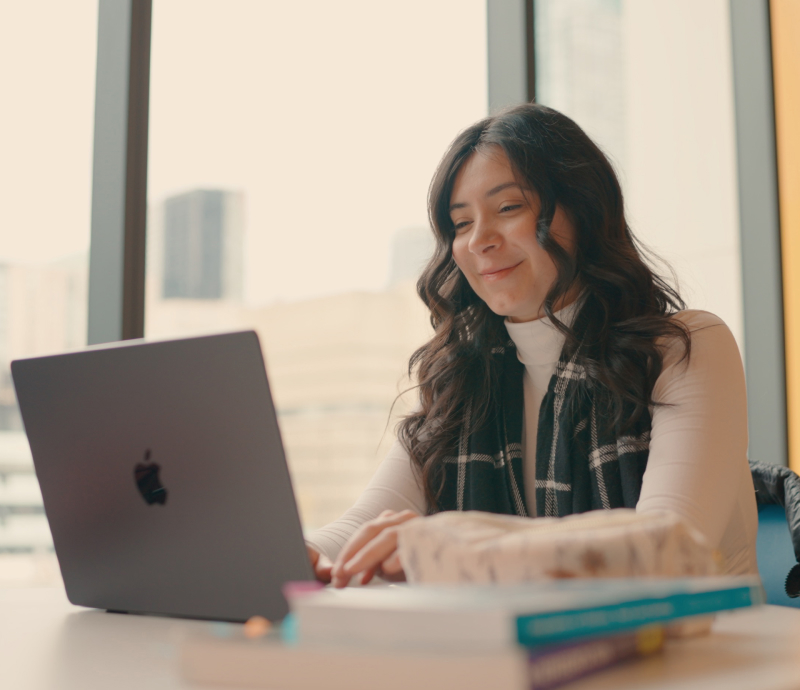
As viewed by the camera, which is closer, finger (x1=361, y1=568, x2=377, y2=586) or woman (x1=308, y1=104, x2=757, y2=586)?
finger (x1=361, y1=568, x2=377, y2=586)

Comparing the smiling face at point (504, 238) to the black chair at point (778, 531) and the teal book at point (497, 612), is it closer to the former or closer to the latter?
the black chair at point (778, 531)

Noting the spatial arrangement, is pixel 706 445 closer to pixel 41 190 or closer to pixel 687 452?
pixel 687 452

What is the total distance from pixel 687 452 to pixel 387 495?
1.83ft

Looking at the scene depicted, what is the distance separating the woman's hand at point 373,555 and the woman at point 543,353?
34 cm

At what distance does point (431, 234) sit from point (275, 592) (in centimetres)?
109

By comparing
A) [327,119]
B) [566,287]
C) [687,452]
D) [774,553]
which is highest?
[327,119]

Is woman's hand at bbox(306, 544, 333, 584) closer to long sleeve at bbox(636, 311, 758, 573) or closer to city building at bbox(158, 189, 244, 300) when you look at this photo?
long sleeve at bbox(636, 311, 758, 573)

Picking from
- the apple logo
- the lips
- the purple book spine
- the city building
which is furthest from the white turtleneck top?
the city building

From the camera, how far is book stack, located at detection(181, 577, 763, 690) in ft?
1.44

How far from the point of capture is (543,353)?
1604 mm

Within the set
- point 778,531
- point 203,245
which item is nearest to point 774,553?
point 778,531

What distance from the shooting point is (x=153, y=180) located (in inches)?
78.9

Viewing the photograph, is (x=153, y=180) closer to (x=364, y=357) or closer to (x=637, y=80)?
(x=364, y=357)

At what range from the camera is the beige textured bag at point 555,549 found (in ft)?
1.88
